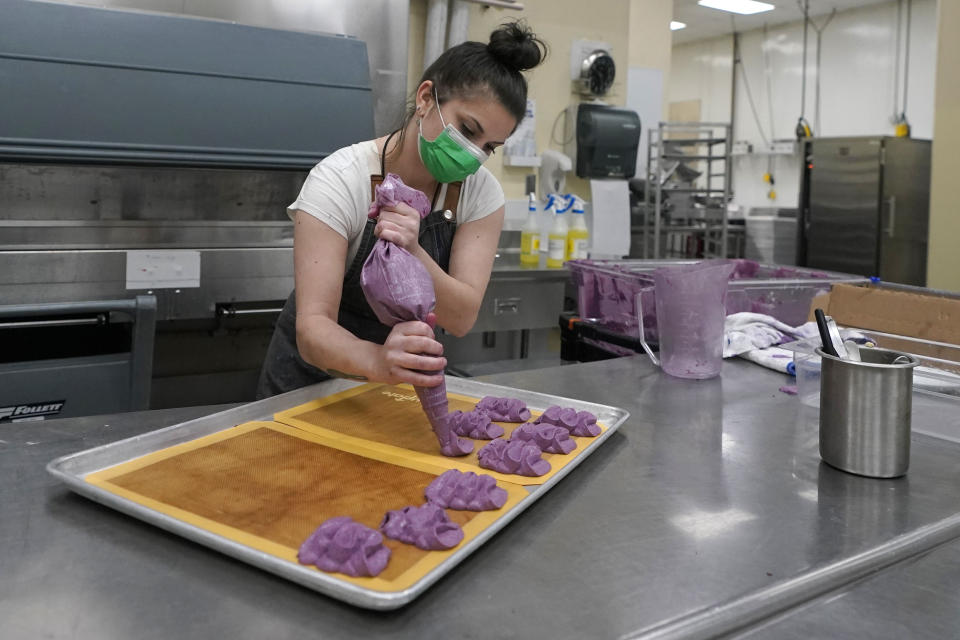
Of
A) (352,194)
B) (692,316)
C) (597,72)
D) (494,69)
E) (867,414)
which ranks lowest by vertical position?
(867,414)

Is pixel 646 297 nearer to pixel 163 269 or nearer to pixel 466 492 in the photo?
pixel 466 492

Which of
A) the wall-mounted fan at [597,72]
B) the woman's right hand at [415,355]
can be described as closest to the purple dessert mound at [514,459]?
the woman's right hand at [415,355]

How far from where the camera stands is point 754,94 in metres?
8.38

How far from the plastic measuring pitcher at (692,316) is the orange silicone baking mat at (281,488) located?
80cm

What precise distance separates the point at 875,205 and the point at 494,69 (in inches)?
225

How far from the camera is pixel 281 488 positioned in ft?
3.11

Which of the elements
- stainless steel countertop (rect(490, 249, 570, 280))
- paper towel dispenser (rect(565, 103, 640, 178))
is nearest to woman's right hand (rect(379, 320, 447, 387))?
stainless steel countertop (rect(490, 249, 570, 280))

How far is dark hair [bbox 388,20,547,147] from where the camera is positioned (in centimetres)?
143

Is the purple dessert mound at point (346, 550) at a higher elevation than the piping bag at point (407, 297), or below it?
below

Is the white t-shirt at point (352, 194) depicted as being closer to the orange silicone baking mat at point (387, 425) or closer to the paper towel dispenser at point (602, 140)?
the orange silicone baking mat at point (387, 425)

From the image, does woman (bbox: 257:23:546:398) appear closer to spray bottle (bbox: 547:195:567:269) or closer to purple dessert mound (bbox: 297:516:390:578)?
purple dessert mound (bbox: 297:516:390:578)

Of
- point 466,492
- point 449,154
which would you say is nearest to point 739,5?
point 449,154

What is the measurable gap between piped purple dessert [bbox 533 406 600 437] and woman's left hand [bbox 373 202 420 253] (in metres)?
0.37

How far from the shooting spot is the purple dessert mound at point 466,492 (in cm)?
90
